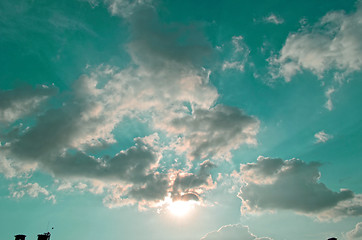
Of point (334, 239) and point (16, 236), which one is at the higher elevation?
point (16, 236)

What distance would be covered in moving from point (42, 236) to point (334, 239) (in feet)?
279

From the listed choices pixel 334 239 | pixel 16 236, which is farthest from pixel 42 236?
pixel 334 239

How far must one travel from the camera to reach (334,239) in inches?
3027

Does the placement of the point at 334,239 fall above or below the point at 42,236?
below

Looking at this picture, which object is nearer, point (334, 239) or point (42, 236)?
point (334, 239)

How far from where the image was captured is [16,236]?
80.8 m

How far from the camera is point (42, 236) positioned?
85.9 metres

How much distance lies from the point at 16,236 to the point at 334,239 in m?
89.4

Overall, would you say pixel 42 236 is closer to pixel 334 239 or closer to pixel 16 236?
pixel 16 236

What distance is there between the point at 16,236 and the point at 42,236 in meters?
7.43
